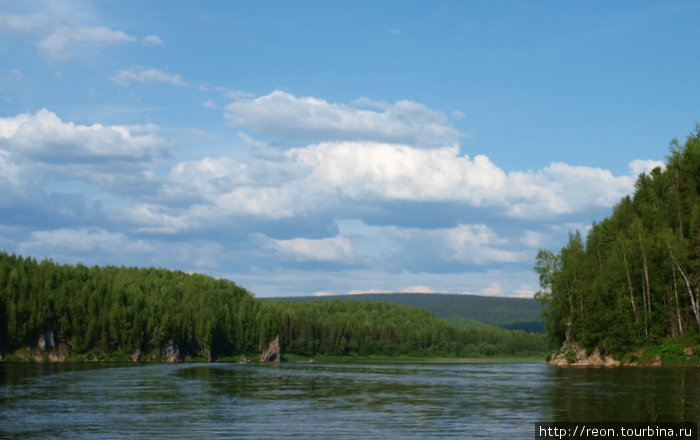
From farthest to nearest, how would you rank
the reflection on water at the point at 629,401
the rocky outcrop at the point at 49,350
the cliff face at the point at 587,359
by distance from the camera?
1. the rocky outcrop at the point at 49,350
2. the cliff face at the point at 587,359
3. the reflection on water at the point at 629,401

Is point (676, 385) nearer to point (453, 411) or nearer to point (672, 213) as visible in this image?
point (453, 411)

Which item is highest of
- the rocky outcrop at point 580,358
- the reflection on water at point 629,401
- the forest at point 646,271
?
the forest at point 646,271

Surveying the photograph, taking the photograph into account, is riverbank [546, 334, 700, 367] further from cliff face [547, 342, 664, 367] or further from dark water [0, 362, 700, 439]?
dark water [0, 362, 700, 439]

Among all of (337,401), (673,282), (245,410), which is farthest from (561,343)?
(245,410)

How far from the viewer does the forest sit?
106 metres

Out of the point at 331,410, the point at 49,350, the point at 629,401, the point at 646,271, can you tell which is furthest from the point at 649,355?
the point at 49,350

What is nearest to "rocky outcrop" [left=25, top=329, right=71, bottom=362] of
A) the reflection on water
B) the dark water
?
the dark water

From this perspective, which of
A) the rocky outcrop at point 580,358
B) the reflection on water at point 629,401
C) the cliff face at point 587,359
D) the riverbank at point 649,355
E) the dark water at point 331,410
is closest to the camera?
the dark water at point 331,410

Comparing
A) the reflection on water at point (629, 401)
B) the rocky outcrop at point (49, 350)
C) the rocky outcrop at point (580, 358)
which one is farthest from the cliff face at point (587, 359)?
the rocky outcrop at point (49, 350)

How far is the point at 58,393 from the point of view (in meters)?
64.0

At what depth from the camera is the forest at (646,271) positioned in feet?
348

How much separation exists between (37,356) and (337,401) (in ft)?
511

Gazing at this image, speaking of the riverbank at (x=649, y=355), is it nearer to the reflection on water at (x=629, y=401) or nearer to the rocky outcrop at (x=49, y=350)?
the reflection on water at (x=629, y=401)

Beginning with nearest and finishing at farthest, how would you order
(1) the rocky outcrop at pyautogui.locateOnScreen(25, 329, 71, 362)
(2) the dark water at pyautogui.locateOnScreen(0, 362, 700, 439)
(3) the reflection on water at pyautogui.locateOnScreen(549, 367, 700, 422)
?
(2) the dark water at pyautogui.locateOnScreen(0, 362, 700, 439) < (3) the reflection on water at pyautogui.locateOnScreen(549, 367, 700, 422) < (1) the rocky outcrop at pyautogui.locateOnScreen(25, 329, 71, 362)
